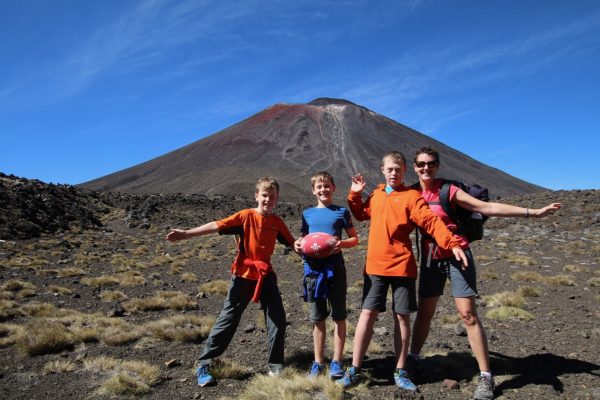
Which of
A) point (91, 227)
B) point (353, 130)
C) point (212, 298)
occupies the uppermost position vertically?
point (353, 130)

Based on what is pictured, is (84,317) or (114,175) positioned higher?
(114,175)

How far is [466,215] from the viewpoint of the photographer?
319cm

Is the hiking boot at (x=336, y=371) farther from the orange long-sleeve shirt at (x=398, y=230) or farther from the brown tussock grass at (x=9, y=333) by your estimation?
the brown tussock grass at (x=9, y=333)

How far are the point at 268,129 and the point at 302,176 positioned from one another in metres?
29.5

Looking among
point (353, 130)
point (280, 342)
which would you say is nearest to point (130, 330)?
point (280, 342)

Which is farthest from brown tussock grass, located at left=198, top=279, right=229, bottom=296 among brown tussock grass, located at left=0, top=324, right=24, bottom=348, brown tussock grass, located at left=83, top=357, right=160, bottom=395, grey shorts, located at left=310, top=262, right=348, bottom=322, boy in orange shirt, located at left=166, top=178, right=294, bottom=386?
grey shorts, located at left=310, top=262, right=348, bottom=322

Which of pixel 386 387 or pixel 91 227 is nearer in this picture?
pixel 386 387

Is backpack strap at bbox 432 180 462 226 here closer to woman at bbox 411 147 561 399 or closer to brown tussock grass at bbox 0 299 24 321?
woman at bbox 411 147 561 399

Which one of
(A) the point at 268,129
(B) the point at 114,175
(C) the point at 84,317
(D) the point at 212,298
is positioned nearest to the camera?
(C) the point at 84,317

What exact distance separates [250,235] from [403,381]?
1663mm

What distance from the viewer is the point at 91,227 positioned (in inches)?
867

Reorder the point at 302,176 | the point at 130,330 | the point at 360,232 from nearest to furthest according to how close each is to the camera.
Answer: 1. the point at 130,330
2. the point at 360,232
3. the point at 302,176

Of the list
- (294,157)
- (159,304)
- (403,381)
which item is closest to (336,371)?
(403,381)

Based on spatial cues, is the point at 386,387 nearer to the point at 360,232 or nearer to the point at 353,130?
the point at 360,232
